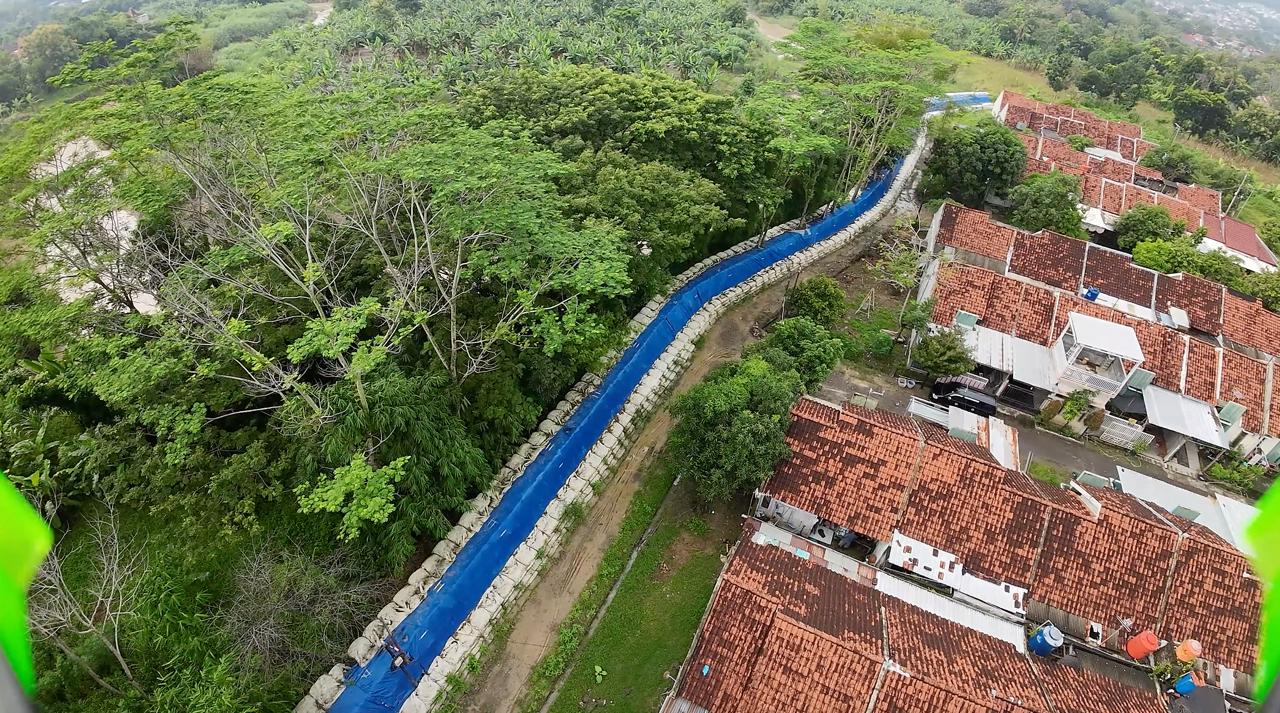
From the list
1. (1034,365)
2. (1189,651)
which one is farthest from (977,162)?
(1189,651)

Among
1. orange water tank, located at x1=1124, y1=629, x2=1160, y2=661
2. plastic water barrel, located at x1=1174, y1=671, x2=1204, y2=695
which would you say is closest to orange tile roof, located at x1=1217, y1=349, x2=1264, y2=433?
orange water tank, located at x1=1124, y1=629, x2=1160, y2=661

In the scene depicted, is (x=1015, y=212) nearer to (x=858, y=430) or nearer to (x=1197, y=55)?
(x=858, y=430)

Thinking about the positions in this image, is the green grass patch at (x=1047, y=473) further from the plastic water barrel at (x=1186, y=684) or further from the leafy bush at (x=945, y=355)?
the plastic water barrel at (x=1186, y=684)

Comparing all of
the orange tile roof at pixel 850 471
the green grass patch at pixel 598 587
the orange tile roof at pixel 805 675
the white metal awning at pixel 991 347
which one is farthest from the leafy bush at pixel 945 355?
the orange tile roof at pixel 805 675

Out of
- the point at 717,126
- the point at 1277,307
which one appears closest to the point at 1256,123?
the point at 1277,307

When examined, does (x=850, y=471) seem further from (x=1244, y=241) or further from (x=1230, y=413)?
(x=1244, y=241)
